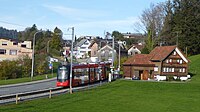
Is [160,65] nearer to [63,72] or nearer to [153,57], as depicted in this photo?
[153,57]

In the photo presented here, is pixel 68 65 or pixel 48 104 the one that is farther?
pixel 68 65

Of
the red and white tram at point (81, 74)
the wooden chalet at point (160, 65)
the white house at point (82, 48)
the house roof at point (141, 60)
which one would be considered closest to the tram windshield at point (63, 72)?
the red and white tram at point (81, 74)

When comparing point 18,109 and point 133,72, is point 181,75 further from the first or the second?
point 18,109

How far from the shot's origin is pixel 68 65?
153 feet

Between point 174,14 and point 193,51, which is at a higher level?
point 174,14

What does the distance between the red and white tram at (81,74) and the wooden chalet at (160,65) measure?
15.3 metres

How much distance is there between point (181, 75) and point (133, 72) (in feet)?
34.1

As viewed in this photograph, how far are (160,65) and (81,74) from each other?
85.7 feet

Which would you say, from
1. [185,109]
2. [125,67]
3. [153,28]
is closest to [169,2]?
[153,28]

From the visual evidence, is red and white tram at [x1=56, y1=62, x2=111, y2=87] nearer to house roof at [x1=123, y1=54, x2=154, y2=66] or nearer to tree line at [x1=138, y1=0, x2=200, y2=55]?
house roof at [x1=123, y1=54, x2=154, y2=66]

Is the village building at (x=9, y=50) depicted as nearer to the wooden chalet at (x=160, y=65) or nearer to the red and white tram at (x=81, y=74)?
the wooden chalet at (x=160, y=65)

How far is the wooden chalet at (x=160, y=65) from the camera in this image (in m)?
71.2

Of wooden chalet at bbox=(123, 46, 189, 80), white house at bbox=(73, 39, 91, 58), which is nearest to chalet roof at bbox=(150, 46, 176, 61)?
wooden chalet at bbox=(123, 46, 189, 80)

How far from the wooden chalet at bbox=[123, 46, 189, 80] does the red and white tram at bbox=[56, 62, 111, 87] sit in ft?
50.3
